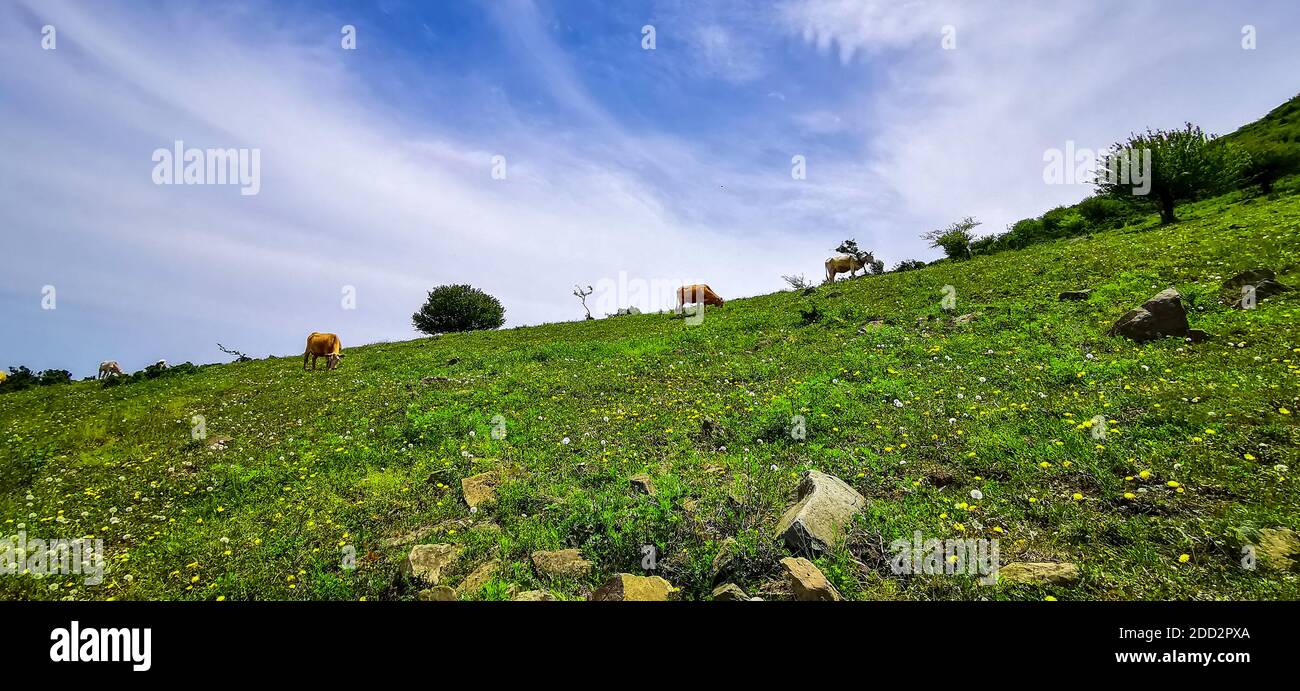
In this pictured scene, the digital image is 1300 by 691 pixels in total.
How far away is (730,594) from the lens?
550 centimetres

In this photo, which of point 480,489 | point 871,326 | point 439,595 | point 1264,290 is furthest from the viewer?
point 871,326

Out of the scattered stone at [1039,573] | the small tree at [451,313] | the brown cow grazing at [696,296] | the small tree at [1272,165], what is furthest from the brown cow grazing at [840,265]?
the small tree at [451,313]

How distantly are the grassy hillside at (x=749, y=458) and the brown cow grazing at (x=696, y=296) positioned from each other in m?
14.0

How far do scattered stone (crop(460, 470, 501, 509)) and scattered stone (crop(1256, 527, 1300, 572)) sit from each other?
9796mm

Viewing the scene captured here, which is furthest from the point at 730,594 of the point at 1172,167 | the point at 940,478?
the point at 1172,167

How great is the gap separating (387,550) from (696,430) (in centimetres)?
641

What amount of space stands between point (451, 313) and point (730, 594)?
61.5 metres

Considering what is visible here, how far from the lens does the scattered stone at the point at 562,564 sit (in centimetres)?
657

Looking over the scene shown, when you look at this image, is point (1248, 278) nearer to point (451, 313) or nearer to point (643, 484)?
point (643, 484)
